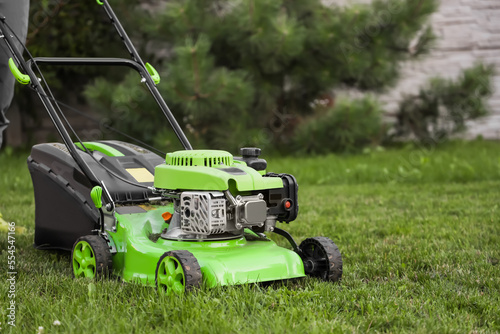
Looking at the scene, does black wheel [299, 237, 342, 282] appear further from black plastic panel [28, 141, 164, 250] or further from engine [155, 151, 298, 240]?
black plastic panel [28, 141, 164, 250]

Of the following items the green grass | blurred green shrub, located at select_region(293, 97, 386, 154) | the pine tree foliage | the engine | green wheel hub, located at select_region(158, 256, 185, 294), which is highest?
the pine tree foliage

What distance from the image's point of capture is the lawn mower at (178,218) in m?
1.95

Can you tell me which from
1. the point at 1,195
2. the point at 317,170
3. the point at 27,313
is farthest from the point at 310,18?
the point at 27,313

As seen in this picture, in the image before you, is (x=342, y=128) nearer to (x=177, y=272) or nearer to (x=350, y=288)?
(x=350, y=288)

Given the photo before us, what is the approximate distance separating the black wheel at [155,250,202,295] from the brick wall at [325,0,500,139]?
5.27 m

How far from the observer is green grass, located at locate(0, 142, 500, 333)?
166 cm

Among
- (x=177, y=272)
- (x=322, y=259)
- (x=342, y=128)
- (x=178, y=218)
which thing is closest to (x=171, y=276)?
(x=177, y=272)

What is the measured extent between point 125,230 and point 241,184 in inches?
19.3

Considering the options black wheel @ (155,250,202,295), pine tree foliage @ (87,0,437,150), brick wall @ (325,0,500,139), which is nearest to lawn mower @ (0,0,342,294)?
black wheel @ (155,250,202,295)

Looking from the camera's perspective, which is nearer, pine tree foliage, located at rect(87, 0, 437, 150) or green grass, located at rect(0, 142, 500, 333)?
green grass, located at rect(0, 142, 500, 333)

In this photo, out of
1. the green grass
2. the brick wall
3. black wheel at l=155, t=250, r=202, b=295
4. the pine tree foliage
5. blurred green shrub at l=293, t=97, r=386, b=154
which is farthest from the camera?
the brick wall

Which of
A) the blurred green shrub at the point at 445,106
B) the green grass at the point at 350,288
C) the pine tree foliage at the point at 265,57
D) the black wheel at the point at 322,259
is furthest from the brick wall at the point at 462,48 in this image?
the black wheel at the point at 322,259

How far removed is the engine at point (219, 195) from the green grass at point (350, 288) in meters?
0.21

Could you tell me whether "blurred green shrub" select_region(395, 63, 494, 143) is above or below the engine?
above
